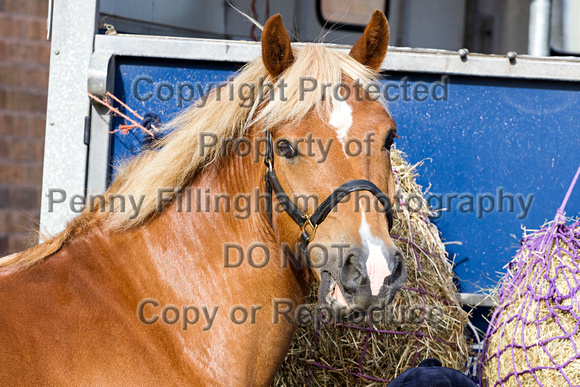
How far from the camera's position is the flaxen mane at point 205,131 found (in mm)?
1566

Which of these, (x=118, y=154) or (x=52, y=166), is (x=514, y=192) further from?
(x=52, y=166)

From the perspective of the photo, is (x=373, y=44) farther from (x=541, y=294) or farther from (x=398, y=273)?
(x=541, y=294)

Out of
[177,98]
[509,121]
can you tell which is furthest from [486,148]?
[177,98]

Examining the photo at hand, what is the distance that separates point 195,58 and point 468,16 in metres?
3.04

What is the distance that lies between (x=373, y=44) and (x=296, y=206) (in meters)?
0.64

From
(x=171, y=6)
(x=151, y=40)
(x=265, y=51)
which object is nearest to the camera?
(x=265, y=51)

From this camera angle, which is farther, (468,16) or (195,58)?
(468,16)

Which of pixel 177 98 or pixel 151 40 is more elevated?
pixel 151 40

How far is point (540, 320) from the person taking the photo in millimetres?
1692

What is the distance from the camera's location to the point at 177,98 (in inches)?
90.0

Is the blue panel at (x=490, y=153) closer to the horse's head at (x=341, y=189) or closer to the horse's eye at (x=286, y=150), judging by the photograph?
the horse's head at (x=341, y=189)

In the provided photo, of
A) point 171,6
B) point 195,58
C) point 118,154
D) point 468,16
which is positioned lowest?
point 118,154

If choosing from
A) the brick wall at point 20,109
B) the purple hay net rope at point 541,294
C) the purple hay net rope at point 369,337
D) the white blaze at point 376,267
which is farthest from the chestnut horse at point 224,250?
the brick wall at point 20,109

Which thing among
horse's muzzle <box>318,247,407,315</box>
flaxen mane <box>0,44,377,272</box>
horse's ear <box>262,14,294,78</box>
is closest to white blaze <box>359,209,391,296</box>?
horse's muzzle <box>318,247,407,315</box>
